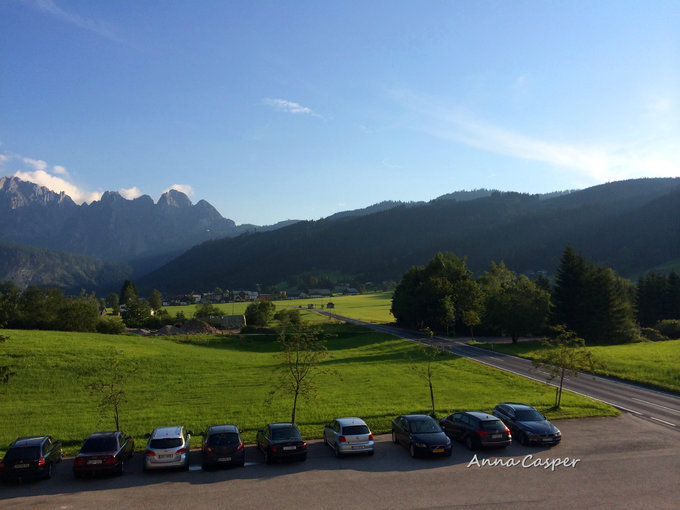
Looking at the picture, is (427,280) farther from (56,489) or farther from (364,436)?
(56,489)

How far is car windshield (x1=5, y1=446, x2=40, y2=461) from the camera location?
51.9 feet

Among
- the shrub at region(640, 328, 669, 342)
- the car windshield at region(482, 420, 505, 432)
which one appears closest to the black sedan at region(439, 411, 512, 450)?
the car windshield at region(482, 420, 505, 432)

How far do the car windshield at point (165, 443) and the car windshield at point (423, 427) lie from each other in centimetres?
992

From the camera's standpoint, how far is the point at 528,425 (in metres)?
20.2

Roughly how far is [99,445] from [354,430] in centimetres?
1028

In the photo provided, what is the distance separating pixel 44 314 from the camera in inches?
2876

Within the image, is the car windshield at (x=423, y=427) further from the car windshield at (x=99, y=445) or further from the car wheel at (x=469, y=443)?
Result: the car windshield at (x=99, y=445)

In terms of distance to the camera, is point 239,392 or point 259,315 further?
point 259,315

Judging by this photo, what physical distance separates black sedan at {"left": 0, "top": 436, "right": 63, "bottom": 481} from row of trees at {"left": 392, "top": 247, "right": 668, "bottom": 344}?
60.3 metres

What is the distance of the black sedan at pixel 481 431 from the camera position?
1902 centimetres

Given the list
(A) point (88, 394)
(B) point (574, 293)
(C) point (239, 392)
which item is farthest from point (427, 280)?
(A) point (88, 394)

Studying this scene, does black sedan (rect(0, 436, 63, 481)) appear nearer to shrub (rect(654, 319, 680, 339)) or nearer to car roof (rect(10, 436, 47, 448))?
car roof (rect(10, 436, 47, 448))

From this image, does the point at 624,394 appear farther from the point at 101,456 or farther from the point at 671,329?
the point at 671,329

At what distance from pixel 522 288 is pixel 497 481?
205 ft
